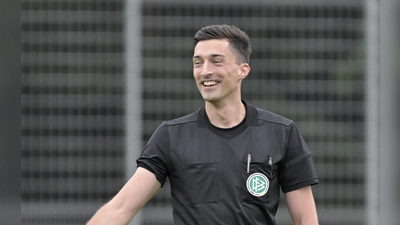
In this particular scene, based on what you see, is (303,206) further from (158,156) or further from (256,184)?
(158,156)

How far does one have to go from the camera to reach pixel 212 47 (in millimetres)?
3258

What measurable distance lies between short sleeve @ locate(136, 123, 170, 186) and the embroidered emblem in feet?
1.10

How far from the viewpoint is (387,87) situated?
5676mm

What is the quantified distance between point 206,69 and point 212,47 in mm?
99

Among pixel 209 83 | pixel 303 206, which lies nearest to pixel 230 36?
pixel 209 83

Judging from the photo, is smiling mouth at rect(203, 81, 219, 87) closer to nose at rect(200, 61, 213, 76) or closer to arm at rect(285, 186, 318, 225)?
nose at rect(200, 61, 213, 76)

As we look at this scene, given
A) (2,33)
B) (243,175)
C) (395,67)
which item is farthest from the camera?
(395,67)

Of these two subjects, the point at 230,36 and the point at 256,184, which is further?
the point at 230,36

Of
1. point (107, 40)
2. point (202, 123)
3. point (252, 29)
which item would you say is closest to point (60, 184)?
point (107, 40)

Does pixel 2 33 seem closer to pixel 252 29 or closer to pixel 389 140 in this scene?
pixel 252 29

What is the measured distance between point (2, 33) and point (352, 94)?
8.06ft

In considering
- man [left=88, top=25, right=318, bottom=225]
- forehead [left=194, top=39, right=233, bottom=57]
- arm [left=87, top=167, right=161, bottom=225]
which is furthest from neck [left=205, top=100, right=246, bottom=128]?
arm [left=87, top=167, right=161, bottom=225]

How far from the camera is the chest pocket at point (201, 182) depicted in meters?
3.21

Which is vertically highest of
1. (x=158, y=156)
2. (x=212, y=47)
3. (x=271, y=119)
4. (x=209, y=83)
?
(x=212, y=47)
